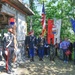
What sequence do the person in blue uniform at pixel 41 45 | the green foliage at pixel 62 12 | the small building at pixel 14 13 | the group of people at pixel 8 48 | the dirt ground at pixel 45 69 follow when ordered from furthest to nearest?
the green foliage at pixel 62 12 < the person in blue uniform at pixel 41 45 < the small building at pixel 14 13 < the dirt ground at pixel 45 69 < the group of people at pixel 8 48

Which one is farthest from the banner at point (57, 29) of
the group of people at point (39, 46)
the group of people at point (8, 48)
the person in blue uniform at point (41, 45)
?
the group of people at point (8, 48)

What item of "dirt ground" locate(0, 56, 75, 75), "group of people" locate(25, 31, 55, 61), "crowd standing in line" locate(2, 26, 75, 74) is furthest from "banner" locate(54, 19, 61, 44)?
"dirt ground" locate(0, 56, 75, 75)

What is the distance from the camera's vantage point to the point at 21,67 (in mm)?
11094

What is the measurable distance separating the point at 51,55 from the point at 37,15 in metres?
13.1

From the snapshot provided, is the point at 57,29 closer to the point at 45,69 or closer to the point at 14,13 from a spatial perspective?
the point at 14,13

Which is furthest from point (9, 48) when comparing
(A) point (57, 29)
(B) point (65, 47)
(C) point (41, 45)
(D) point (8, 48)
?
(A) point (57, 29)

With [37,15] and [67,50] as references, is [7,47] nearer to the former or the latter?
[67,50]

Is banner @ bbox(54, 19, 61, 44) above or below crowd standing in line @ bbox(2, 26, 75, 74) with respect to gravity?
above

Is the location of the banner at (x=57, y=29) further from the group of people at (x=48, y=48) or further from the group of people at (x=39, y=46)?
the group of people at (x=39, y=46)

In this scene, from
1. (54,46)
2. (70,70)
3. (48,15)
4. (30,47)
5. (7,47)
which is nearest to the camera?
(7,47)

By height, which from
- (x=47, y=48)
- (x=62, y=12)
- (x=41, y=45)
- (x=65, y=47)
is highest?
(x=62, y=12)

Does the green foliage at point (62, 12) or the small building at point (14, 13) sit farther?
the green foliage at point (62, 12)

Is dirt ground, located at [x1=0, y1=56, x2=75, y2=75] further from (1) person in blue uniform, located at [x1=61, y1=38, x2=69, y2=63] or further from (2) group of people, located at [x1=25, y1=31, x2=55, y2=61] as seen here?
(1) person in blue uniform, located at [x1=61, y1=38, x2=69, y2=63]

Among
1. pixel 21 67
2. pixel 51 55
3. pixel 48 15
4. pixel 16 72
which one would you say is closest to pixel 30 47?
pixel 51 55
